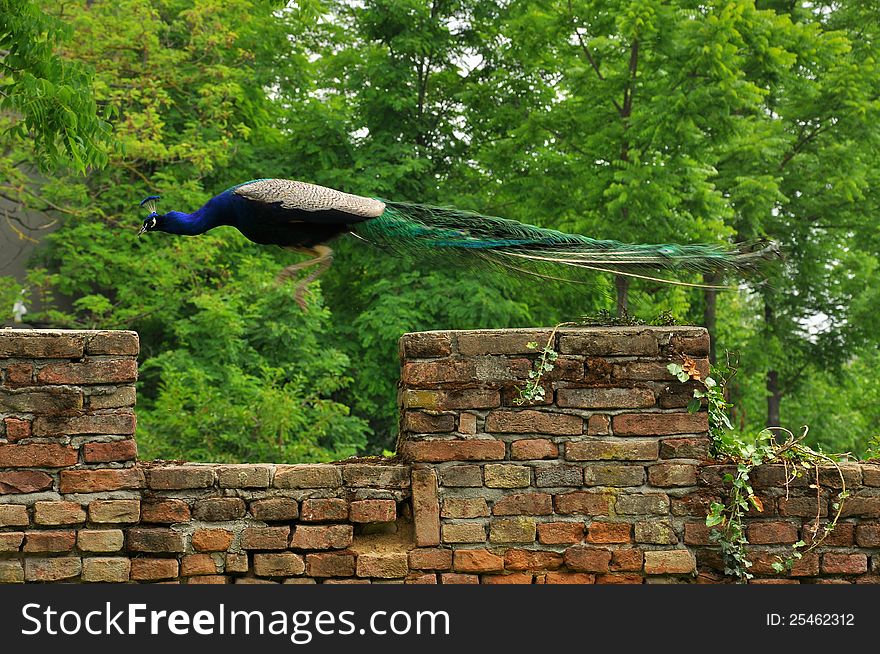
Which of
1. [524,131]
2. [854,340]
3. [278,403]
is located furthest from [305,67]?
[854,340]

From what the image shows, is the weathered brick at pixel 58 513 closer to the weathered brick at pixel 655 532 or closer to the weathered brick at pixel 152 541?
the weathered brick at pixel 152 541

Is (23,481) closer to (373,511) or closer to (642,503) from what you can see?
(373,511)

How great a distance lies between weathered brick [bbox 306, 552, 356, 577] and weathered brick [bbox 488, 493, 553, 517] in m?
0.55

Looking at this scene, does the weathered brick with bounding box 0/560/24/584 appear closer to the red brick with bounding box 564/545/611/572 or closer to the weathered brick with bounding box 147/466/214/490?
the weathered brick with bounding box 147/466/214/490

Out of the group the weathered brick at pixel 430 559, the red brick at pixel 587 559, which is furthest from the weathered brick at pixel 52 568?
the red brick at pixel 587 559

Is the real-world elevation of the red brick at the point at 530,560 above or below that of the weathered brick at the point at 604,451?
below

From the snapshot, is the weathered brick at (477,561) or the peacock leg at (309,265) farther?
the peacock leg at (309,265)

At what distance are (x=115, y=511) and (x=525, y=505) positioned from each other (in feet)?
4.79

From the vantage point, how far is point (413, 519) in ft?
12.6

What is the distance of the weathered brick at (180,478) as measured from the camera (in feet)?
12.3

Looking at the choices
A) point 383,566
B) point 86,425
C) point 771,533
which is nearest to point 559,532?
point 383,566

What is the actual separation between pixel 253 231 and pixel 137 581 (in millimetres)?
1347

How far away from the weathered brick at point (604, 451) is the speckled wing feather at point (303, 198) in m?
1.17

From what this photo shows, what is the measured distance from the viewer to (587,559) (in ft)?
12.4
